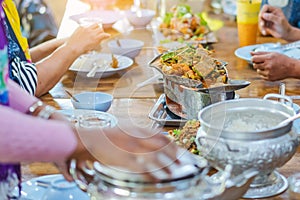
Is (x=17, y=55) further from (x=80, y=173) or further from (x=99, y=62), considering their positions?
(x=80, y=173)

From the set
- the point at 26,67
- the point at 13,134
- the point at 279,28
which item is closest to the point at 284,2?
the point at 279,28

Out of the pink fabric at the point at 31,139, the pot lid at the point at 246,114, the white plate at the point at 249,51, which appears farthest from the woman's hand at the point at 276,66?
the pink fabric at the point at 31,139

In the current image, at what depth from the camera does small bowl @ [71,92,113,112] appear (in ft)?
5.69

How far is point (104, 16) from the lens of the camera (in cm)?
294

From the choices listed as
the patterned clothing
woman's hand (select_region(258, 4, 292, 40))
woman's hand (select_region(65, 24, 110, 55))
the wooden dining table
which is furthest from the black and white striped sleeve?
woman's hand (select_region(258, 4, 292, 40))

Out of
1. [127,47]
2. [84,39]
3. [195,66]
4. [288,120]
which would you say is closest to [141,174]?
[288,120]

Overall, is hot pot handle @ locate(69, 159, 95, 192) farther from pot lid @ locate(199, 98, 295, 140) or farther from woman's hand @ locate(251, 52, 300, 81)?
woman's hand @ locate(251, 52, 300, 81)

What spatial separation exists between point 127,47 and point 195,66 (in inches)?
29.8

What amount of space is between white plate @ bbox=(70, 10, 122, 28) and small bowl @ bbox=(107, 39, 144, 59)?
0.36 metres

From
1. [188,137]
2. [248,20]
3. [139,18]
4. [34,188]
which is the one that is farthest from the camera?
[139,18]

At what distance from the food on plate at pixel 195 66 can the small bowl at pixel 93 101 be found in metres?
0.20

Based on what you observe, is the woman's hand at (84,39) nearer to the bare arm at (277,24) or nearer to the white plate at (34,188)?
the bare arm at (277,24)

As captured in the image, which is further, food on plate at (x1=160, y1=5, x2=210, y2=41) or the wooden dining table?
food on plate at (x1=160, y1=5, x2=210, y2=41)

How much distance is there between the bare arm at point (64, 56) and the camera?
6.48ft
